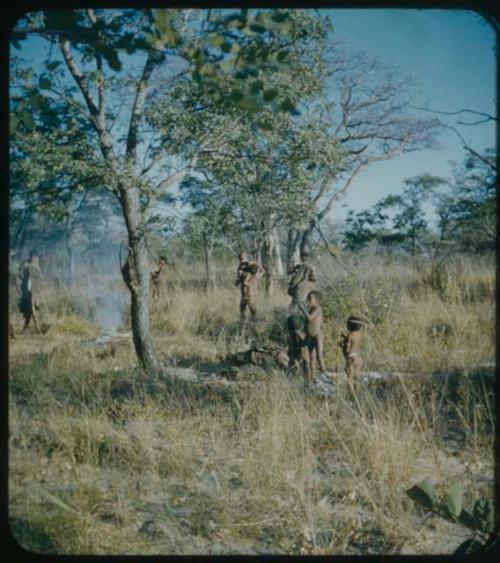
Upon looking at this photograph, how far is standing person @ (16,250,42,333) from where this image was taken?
2.32 metres

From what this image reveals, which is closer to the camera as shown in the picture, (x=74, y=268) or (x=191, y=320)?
(x=74, y=268)

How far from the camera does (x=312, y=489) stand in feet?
6.95

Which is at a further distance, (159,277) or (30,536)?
(159,277)

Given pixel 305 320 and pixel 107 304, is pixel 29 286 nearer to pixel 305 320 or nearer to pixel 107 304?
pixel 107 304

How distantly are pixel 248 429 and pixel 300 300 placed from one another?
2.69 feet

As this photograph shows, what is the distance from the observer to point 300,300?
2.75 m

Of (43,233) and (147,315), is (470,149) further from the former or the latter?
(43,233)

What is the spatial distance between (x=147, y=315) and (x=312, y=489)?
4.58ft

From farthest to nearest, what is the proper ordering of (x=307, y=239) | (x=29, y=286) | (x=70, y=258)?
(x=307, y=239) < (x=70, y=258) < (x=29, y=286)

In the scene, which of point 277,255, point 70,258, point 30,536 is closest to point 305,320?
point 277,255

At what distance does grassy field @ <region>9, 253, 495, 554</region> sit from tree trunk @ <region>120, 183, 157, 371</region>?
3.0 inches

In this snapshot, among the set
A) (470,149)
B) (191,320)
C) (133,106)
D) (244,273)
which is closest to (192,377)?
(191,320)

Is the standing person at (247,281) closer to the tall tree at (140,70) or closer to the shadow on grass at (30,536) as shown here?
the tall tree at (140,70)

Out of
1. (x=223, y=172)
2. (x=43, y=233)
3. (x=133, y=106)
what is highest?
(x=133, y=106)
